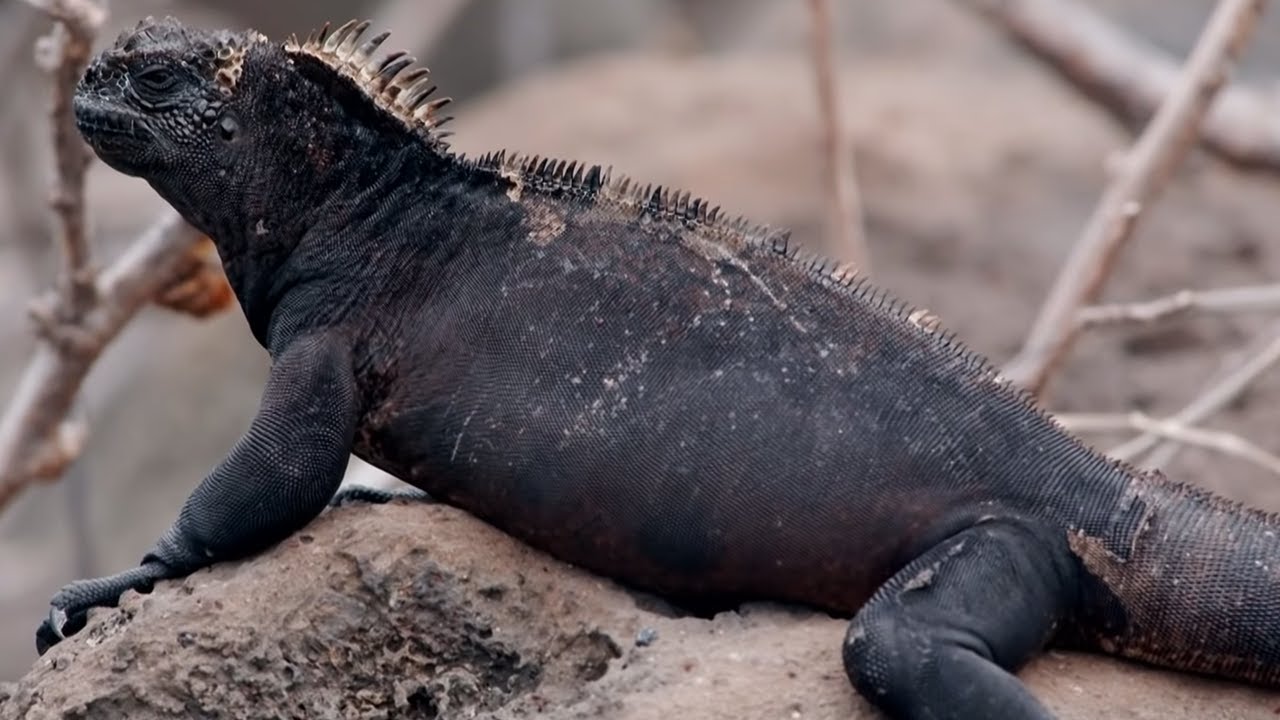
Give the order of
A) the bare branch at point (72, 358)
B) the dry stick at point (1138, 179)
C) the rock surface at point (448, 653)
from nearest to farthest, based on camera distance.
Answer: the rock surface at point (448, 653), the bare branch at point (72, 358), the dry stick at point (1138, 179)

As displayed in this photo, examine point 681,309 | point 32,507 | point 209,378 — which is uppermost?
point 681,309

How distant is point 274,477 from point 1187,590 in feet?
6.77

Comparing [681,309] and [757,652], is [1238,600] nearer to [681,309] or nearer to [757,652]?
[757,652]

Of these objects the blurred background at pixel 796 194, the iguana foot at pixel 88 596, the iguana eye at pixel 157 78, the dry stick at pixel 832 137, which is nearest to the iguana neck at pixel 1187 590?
the iguana foot at pixel 88 596

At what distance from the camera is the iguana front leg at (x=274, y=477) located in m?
3.91

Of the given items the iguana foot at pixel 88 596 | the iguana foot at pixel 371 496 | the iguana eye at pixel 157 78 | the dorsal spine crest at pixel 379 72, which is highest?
the dorsal spine crest at pixel 379 72

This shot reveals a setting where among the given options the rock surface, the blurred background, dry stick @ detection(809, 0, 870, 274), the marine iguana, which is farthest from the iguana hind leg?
the blurred background

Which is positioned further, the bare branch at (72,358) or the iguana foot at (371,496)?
the bare branch at (72,358)

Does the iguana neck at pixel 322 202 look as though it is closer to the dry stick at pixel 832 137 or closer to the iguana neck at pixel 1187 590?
the iguana neck at pixel 1187 590

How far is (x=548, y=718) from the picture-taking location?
A: 3.57m

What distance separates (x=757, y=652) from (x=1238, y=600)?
1035 mm

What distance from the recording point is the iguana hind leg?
3.34 meters

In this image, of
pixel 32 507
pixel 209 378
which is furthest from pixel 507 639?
pixel 32 507

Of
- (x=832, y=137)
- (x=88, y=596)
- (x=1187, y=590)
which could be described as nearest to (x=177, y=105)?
(x=88, y=596)
